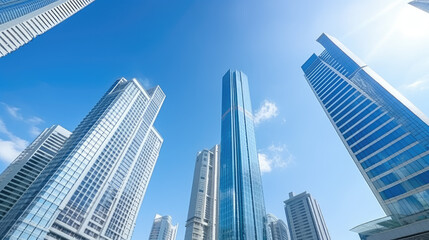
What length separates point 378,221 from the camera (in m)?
28.3

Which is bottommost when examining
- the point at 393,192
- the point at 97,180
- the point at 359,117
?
the point at 393,192

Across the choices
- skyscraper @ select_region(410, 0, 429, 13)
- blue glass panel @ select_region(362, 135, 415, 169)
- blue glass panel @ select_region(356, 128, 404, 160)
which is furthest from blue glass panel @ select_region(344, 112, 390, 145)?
skyscraper @ select_region(410, 0, 429, 13)

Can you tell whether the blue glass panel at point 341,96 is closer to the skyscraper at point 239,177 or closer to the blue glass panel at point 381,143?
the blue glass panel at point 381,143

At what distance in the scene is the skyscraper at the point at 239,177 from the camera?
86.1 m

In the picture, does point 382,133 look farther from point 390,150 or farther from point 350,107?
point 350,107

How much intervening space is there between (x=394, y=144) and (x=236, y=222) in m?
64.4

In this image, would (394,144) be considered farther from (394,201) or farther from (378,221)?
(378,221)

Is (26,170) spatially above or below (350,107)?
below

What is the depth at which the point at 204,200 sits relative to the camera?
394 ft

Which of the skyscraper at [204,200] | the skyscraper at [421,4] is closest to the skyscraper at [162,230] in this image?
the skyscraper at [204,200]

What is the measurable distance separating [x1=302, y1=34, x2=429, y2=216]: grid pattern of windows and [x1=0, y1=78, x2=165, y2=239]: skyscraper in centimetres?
9104

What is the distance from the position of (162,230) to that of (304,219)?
385 ft

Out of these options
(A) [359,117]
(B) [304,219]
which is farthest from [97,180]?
(B) [304,219]

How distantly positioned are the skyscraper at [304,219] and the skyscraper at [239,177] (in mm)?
63601
